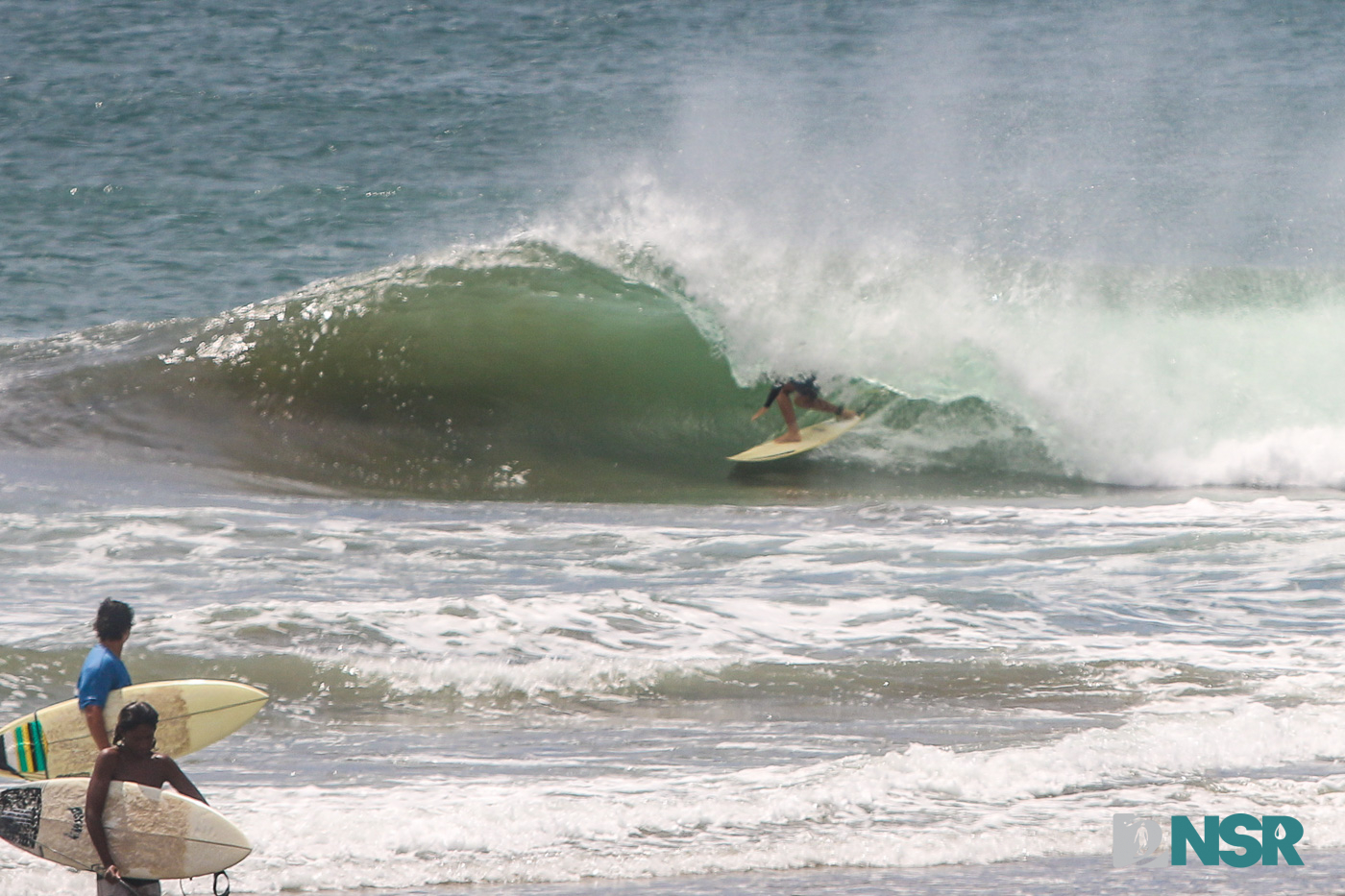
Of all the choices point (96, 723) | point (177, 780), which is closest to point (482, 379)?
point (96, 723)

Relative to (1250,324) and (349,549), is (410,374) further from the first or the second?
(1250,324)

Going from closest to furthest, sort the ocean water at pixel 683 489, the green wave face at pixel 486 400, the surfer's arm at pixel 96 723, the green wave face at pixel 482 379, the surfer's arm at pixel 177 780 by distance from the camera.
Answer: the surfer's arm at pixel 177 780, the surfer's arm at pixel 96 723, the ocean water at pixel 683 489, the green wave face at pixel 486 400, the green wave face at pixel 482 379

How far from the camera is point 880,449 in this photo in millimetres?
10148

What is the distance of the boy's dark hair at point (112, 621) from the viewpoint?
12.6 feet

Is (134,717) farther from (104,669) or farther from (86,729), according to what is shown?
(86,729)

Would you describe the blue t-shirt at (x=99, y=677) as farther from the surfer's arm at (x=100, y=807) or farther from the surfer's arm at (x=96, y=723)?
the surfer's arm at (x=100, y=807)

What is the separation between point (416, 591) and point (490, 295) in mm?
5903

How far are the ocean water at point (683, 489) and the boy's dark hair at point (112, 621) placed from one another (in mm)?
807

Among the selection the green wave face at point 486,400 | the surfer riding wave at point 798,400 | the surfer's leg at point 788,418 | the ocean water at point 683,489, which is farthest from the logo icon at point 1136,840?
the surfer riding wave at point 798,400

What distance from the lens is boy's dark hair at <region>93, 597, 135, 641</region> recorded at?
384 centimetres

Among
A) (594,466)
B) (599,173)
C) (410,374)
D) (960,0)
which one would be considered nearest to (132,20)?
(599,173)

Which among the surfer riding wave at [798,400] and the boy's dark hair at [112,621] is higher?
the surfer riding wave at [798,400]

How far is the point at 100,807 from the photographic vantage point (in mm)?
3443

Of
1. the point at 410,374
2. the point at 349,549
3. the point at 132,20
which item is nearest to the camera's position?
the point at 349,549
